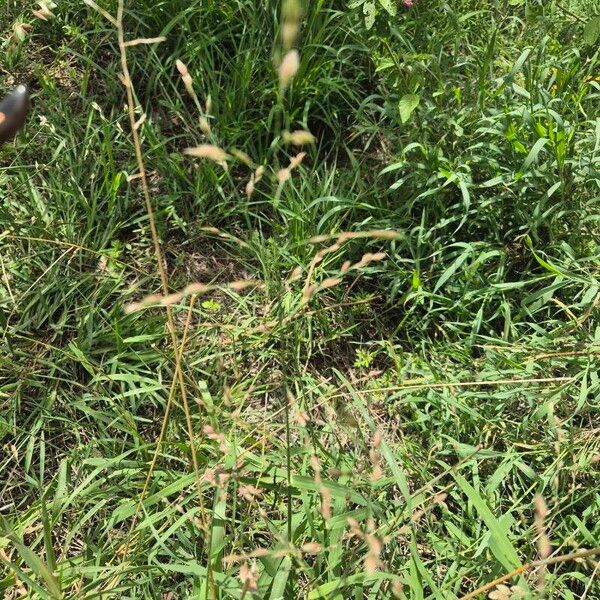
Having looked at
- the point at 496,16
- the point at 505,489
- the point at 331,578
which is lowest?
the point at 505,489

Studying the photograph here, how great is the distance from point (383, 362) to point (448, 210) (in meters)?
0.54

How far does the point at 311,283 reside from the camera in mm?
2242

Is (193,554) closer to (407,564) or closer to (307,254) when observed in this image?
(407,564)

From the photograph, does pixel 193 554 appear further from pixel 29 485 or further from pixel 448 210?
pixel 448 210

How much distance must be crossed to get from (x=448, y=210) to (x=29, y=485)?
4.90 ft

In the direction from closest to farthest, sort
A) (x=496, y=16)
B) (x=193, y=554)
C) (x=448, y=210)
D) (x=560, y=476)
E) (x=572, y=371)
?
1. (x=193, y=554)
2. (x=560, y=476)
3. (x=572, y=371)
4. (x=448, y=210)
5. (x=496, y=16)

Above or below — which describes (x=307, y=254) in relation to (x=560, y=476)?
above

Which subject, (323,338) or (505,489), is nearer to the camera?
(505,489)

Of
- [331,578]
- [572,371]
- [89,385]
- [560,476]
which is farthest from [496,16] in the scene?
[331,578]

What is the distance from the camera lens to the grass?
1788 millimetres

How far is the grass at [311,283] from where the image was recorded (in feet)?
5.87

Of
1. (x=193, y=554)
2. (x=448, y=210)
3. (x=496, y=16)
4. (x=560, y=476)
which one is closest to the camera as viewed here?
(x=193, y=554)

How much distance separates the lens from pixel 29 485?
75.6 inches

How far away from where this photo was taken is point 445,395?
2.03 meters
